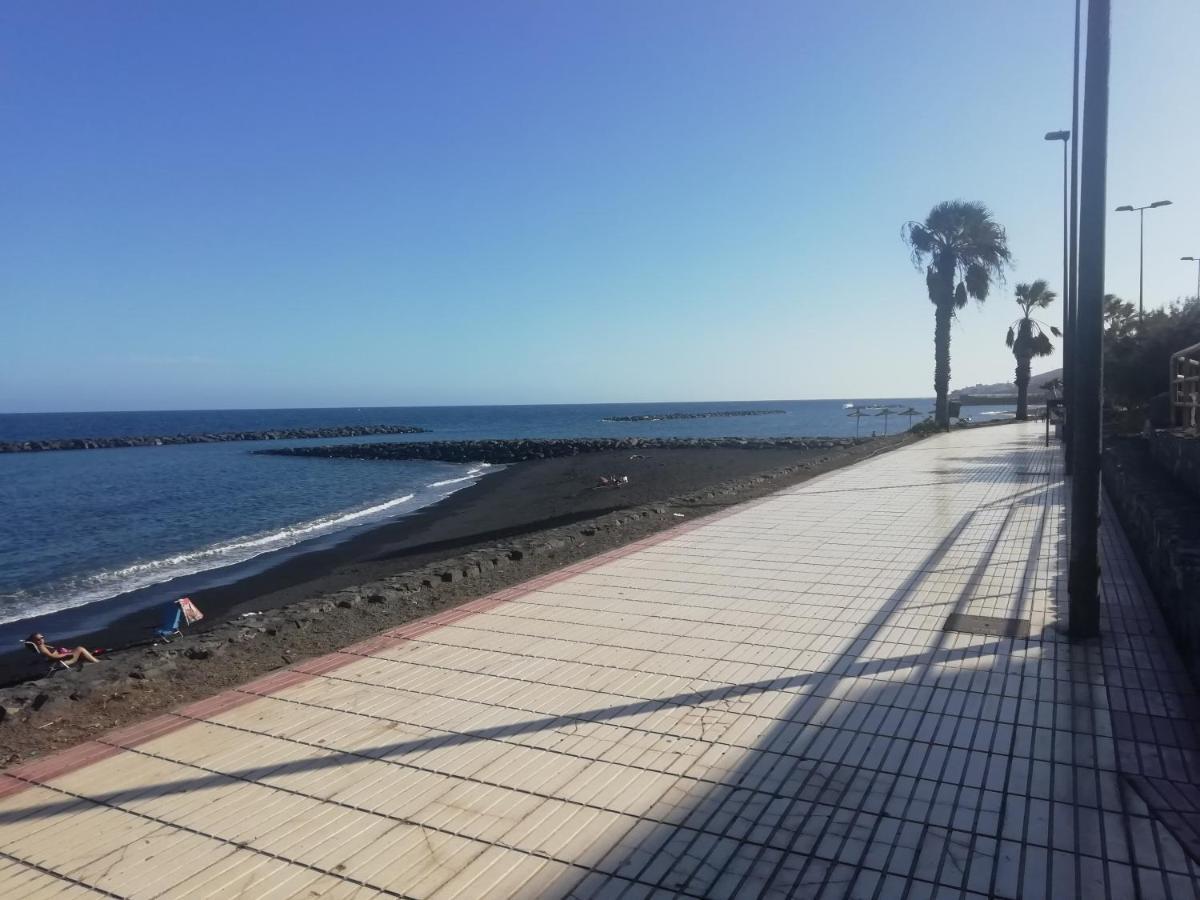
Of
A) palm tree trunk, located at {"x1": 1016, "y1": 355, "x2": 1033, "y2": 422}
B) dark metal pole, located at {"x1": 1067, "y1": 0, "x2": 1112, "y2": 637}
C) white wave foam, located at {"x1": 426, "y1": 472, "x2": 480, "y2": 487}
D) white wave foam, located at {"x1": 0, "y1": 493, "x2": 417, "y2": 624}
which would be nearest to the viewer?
dark metal pole, located at {"x1": 1067, "y1": 0, "x2": 1112, "y2": 637}

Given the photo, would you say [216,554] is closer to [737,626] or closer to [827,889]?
[737,626]

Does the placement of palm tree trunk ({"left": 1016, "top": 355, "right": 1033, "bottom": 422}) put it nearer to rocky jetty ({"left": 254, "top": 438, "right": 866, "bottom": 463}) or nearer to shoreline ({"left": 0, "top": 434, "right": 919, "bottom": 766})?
rocky jetty ({"left": 254, "top": 438, "right": 866, "bottom": 463})

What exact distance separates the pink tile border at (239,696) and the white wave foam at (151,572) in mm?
10578

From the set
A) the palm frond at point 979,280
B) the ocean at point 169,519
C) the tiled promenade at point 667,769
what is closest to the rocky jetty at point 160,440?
the ocean at point 169,519

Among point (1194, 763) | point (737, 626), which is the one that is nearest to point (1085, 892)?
point (1194, 763)

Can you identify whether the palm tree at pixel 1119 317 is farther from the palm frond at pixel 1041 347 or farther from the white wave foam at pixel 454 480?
the white wave foam at pixel 454 480

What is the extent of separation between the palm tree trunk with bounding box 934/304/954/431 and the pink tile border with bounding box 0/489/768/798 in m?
28.1

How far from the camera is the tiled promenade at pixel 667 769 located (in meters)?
3.18

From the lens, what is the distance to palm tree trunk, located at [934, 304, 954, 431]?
3241 cm

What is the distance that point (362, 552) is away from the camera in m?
17.4

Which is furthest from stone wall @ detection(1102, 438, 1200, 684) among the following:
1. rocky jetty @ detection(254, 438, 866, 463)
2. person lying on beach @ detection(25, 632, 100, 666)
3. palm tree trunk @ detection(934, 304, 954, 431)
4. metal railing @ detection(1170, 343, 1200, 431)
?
rocky jetty @ detection(254, 438, 866, 463)

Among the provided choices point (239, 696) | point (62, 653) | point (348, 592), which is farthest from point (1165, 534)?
point (62, 653)

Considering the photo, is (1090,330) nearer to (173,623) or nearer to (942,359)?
(173,623)

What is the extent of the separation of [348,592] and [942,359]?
3027 cm
